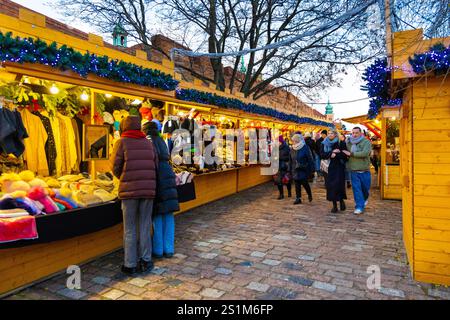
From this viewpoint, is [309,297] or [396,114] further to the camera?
[396,114]

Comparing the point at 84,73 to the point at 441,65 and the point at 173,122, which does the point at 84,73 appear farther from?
the point at 441,65

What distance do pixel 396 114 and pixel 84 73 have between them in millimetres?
6624

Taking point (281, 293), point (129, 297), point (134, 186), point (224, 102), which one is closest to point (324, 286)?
point (281, 293)

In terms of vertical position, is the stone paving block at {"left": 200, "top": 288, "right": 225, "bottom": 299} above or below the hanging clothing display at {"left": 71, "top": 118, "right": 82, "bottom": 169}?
below

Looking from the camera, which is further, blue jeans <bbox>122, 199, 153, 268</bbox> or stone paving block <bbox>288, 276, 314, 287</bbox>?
blue jeans <bbox>122, 199, 153, 268</bbox>

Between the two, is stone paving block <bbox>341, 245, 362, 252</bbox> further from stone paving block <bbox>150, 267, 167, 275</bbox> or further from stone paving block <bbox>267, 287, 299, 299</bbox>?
stone paving block <bbox>150, 267, 167, 275</bbox>

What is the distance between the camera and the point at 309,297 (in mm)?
3258

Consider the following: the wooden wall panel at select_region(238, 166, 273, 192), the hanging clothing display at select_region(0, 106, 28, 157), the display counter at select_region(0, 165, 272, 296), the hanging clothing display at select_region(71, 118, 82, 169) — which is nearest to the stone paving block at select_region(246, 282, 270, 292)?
the display counter at select_region(0, 165, 272, 296)

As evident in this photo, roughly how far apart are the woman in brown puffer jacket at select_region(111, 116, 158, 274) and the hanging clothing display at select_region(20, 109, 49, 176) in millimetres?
1857

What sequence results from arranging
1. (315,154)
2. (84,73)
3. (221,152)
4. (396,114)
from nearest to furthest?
(84,73) < (396,114) < (221,152) < (315,154)

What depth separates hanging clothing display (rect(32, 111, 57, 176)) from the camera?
199 inches

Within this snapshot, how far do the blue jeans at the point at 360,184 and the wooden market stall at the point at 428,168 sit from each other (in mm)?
3103

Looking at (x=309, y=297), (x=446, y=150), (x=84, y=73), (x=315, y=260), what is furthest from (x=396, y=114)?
(x=84, y=73)

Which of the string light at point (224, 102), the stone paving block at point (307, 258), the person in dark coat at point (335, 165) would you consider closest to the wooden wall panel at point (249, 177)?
the string light at point (224, 102)
